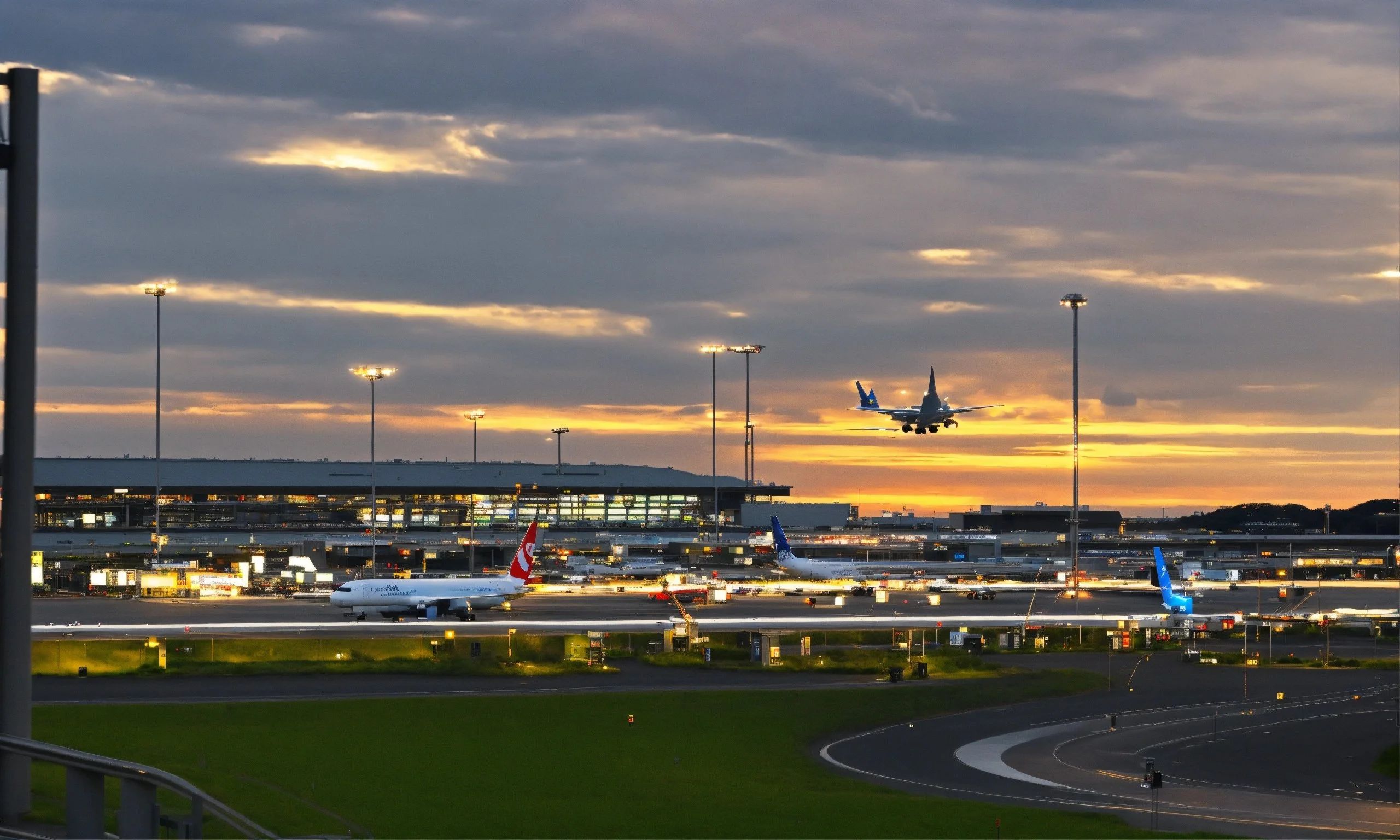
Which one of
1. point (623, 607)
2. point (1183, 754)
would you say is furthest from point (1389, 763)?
point (623, 607)

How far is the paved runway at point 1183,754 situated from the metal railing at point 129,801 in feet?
143

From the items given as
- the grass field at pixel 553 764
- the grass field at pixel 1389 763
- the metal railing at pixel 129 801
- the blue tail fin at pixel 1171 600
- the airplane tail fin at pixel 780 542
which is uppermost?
the metal railing at pixel 129 801

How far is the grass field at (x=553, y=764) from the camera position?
47.2 metres

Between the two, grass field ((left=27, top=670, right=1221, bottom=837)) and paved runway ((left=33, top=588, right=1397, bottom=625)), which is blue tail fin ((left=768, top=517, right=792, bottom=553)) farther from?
grass field ((left=27, top=670, right=1221, bottom=837))

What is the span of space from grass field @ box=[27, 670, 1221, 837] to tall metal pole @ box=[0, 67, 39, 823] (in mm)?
14839

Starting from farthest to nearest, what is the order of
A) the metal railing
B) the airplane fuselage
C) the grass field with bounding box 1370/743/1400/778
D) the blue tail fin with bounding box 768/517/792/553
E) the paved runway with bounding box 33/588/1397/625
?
1. the blue tail fin with bounding box 768/517/792/553
2. the paved runway with bounding box 33/588/1397/625
3. the airplane fuselage
4. the grass field with bounding box 1370/743/1400/778
5. the metal railing

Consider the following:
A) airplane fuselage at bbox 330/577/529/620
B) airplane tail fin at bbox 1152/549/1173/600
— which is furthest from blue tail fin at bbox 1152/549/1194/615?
airplane fuselage at bbox 330/577/529/620

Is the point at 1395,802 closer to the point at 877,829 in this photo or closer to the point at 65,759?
the point at 877,829

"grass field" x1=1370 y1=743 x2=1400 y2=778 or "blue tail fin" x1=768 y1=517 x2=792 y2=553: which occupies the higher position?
"blue tail fin" x1=768 y1=517 x2=792 y2=553

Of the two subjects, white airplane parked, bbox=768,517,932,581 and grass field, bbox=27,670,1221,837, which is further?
white airplane parked, bbox=768,517,932,581

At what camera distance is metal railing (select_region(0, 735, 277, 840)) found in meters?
12.1

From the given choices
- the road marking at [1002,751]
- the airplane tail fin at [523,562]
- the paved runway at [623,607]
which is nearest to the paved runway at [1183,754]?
the road marking at [1002,751]

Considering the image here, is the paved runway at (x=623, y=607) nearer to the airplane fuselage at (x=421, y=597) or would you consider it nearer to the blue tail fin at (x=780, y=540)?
the airplane fuselage at (x=421, y=597)

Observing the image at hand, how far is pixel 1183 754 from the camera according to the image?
6562 centimetres
